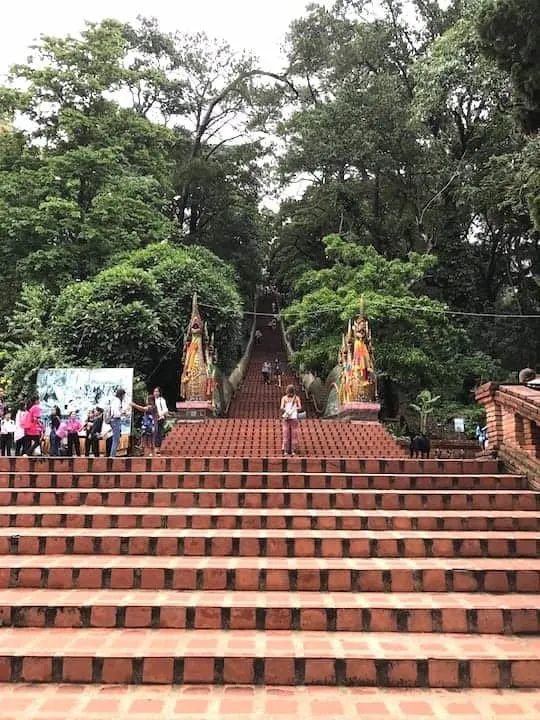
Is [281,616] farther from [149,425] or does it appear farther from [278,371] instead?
[278,371]

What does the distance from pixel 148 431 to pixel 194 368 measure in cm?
487

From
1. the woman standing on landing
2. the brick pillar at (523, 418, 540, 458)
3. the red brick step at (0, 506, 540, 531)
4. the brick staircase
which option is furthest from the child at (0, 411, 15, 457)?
the brick pillar at (523, 418, 540, 458)

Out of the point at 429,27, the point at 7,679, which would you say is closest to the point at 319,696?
the point at 7,679

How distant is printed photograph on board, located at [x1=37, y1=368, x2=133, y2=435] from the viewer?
36.5 ft

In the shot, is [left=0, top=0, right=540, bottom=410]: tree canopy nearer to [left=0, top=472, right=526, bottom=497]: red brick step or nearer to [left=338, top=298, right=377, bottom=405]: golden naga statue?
[left=338, top=298, right=377, bottom=405]: golden naga statue

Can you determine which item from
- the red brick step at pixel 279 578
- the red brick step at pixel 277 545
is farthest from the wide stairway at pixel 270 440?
the red brick step at pixel 279 578

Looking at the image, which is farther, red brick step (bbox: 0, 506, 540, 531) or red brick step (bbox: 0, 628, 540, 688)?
red brick step (bbox: 0, 506, 540, 531)

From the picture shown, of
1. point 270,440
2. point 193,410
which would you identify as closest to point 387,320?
point 193,410

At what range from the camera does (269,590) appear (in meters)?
4.18

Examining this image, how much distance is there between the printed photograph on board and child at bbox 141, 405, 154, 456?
413 millimetres

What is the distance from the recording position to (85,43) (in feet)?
60.6

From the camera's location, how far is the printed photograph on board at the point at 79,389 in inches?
438

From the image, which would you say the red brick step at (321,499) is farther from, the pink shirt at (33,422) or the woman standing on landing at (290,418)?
the pink shirt at (33,422)

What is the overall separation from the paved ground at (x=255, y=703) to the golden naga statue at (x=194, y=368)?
466 inches
